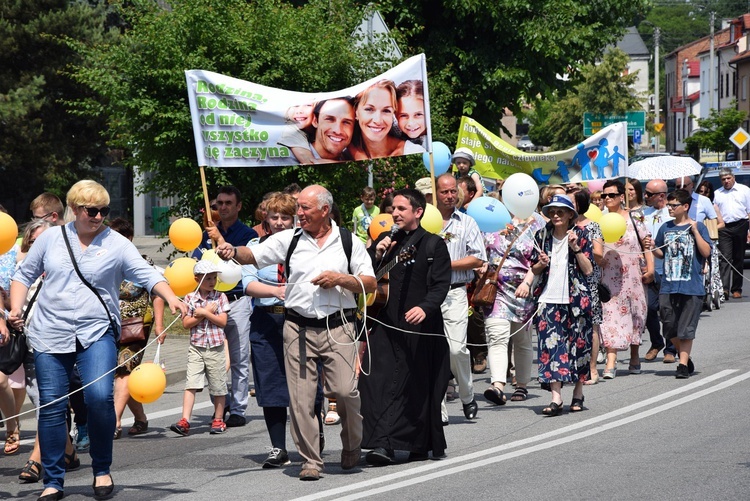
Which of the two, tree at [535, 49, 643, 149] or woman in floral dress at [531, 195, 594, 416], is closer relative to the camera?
woman in floral dress at [531, 195, 594, 416]

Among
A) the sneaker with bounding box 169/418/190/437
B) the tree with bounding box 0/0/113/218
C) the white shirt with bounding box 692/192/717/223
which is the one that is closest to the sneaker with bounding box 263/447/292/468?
the sneaker with bounding box 169/418/190/437

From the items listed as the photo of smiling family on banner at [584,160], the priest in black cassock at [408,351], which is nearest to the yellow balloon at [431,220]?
the priest in black cassock at [408,351]

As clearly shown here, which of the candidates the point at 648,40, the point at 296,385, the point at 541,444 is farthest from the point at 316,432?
the point at 648,40

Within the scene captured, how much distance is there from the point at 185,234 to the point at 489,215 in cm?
312

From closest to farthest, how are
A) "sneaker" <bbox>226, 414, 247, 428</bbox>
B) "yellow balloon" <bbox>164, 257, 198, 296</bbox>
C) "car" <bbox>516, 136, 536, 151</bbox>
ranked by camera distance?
"yellow balloon" <bbox>164, 257, 198, 296</bbox> → "sneaker" <bbox>226, 414, 247, 428</bbox> → "car" <bbox>516, 136, 536, 151</bbox>

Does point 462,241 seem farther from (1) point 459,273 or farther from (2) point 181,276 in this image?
(2) point 181,276

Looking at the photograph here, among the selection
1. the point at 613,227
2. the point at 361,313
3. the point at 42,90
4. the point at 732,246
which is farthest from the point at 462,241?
the point at 42,90

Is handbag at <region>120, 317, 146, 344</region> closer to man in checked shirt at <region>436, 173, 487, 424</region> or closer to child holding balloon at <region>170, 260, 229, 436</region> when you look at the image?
child holding balloon at <region>170, 260, 229, 436</region>

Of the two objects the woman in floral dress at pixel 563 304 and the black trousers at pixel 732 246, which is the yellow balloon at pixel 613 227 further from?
the black trousers at pixel 732 246

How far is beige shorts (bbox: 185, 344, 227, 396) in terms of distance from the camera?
10.0 meters

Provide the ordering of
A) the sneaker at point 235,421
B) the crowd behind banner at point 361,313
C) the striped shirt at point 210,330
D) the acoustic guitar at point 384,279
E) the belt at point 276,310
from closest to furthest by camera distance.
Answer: the crowd behind banner at point 361,313, the acoustic guitar at point 384,279, the belt at point 276,310, the striped shirt at point 210,330, the sneaker at point 235,421

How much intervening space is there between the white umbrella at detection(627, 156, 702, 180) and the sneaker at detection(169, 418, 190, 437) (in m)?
10.7

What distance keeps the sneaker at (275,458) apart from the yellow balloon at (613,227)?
4880 millimetres

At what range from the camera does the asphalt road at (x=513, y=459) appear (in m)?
7.41
